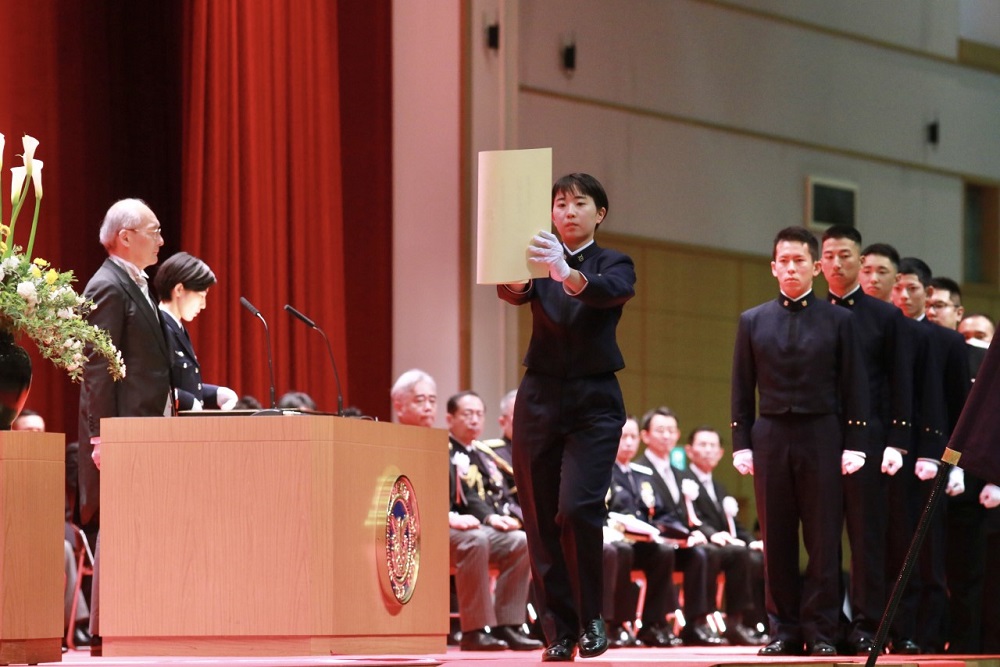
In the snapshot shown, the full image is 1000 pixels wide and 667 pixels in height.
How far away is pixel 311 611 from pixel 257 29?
5.12 metres

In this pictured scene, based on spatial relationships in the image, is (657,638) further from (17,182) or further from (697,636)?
(17,182)

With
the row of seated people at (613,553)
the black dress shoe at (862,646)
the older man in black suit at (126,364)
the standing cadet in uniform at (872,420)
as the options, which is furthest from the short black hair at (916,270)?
the older man in black suit at (126,364)

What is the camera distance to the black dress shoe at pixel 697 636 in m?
8.25

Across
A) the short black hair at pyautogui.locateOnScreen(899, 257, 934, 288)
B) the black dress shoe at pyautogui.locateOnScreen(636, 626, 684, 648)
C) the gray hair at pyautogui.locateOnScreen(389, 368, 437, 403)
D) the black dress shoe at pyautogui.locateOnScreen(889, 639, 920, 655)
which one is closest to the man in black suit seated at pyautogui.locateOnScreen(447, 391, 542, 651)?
the gray hair at pyautogui.locateOnScreen(389, 368, 437, 403)

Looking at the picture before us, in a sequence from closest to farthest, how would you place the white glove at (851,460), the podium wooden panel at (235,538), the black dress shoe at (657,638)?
the podium wooden panel at (235,538) < the white glove at (851,460) < the black dress shoe at (657,638)

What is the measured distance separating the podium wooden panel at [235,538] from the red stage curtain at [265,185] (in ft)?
12.8

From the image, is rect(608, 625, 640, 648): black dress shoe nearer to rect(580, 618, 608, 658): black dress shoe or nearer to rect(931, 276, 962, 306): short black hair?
rect(931, 276, 962, 306): short black hair

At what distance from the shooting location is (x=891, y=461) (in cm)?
586

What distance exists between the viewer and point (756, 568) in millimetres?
8711

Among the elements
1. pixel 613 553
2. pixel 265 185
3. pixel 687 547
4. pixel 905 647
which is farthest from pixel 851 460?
pixel 265 185

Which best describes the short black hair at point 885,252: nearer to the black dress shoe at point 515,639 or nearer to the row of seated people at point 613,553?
the row of seated people at point 613,553

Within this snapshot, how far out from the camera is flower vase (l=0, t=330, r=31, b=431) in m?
4.68

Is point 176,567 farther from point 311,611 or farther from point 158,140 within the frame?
point 158,140

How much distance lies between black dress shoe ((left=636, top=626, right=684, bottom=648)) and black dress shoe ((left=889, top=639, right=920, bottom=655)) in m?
1.80
